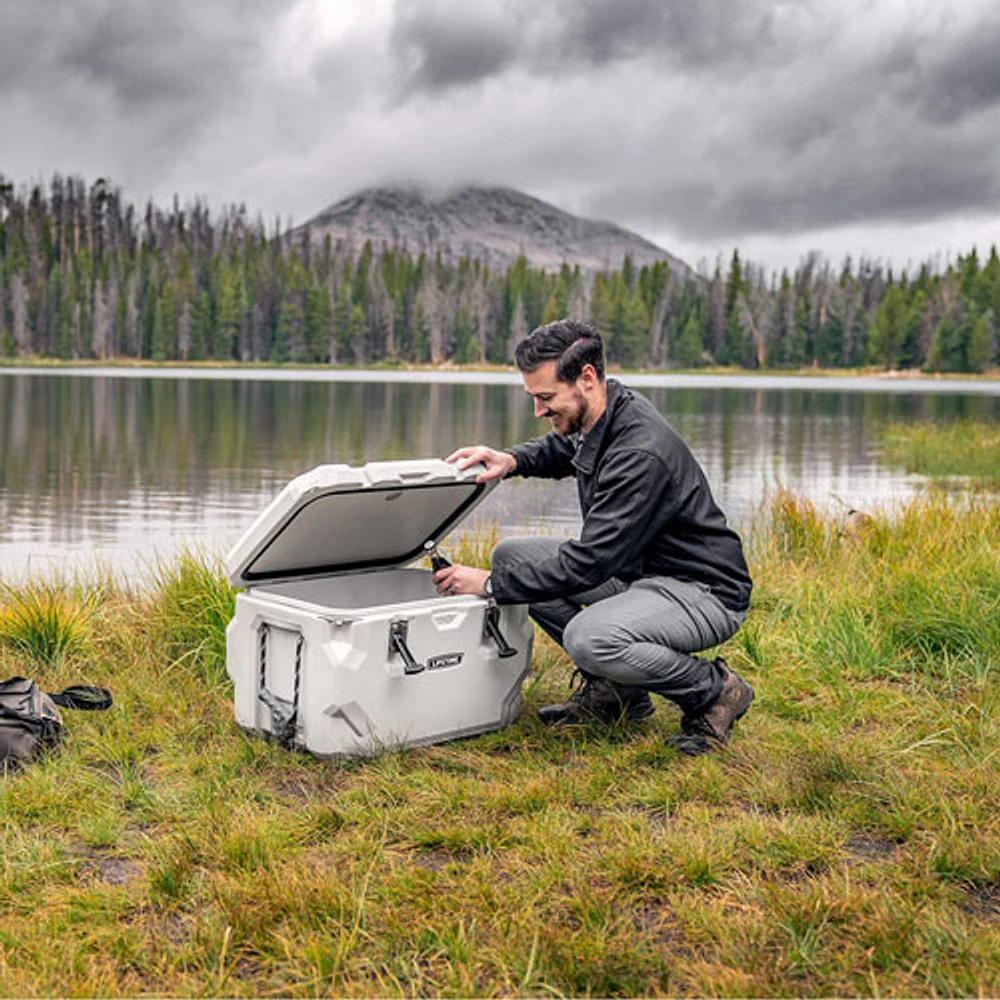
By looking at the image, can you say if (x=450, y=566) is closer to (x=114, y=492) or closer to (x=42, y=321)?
(x=114, y=492)

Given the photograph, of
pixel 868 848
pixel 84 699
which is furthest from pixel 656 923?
pixel 84 699

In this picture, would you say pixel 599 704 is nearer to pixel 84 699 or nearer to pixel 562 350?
pixel 562 350

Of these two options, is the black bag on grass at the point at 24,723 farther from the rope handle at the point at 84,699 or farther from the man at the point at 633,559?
the man at the point at 633,559

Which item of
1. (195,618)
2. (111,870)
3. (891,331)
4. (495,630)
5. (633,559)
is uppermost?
(891,331)

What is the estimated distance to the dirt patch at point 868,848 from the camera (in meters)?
3.39

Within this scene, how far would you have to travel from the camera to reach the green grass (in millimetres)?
20375

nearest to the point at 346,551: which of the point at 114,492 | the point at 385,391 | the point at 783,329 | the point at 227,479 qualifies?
the point at 114,492

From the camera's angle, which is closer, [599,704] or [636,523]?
[636,523]

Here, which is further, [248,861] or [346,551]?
[346,551]

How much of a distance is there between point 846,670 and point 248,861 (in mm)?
3217

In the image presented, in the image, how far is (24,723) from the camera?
423cm

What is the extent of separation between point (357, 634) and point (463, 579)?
60 cm

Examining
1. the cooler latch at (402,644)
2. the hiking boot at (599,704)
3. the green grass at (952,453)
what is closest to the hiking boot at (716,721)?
the hiking boot at (599,704)

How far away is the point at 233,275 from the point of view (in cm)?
11131
